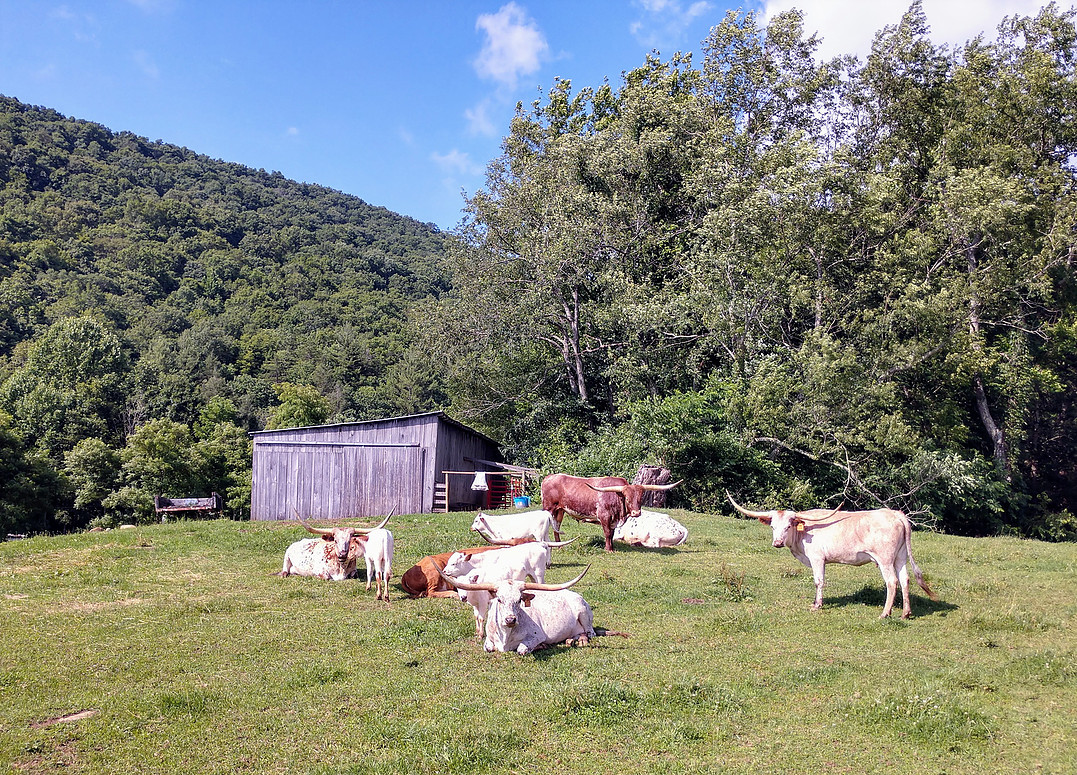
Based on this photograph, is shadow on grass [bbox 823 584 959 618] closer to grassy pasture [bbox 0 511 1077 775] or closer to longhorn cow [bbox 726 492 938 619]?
grassy pasture [bbox 0 511 1077 775]

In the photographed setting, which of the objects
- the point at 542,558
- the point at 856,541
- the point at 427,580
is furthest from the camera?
the point at 427,580

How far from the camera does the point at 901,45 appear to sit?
1305 inches

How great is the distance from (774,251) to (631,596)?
2300 centimetres

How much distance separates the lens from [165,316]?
83.8 metres

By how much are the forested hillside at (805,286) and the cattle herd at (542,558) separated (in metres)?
10.8

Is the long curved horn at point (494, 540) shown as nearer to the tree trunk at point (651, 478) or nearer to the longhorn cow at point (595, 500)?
the longhorn cow at point (595, 500)

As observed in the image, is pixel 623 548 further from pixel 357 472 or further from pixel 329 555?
pixel 357 472

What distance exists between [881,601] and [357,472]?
21.4 metres

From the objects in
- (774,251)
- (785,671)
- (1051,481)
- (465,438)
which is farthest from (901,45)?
(785,671)

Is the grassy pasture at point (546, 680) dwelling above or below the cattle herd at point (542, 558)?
below

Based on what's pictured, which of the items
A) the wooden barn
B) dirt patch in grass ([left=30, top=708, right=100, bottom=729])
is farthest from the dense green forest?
dirt patch in grass ([left=30, top=708, right=100, bottom=729])

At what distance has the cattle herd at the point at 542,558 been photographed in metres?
9.52

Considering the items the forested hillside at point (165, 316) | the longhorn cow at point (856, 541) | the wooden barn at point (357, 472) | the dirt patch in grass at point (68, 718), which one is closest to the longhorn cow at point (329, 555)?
the dirt patch in grass at point (68, 718)

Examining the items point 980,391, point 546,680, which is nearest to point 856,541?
point 546,680
